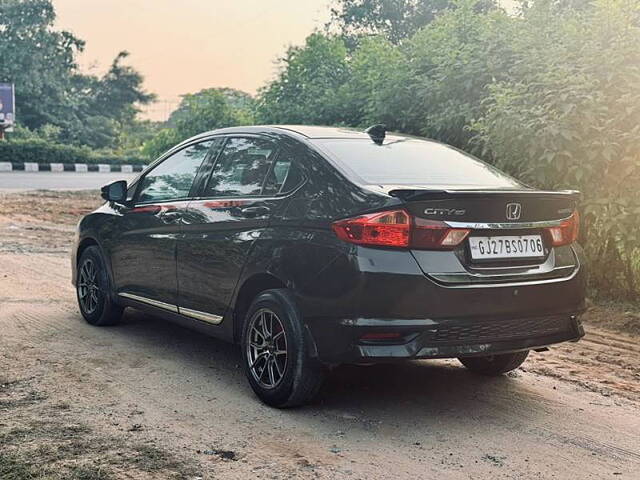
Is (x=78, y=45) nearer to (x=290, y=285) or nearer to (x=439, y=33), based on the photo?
(x=439, y=33)

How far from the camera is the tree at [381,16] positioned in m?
39.1

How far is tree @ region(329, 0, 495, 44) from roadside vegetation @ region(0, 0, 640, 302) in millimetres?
23212

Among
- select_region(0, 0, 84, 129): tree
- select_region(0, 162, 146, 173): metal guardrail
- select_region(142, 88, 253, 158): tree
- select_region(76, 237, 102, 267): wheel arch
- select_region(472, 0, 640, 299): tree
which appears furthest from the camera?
select_region(0, 0, 84, 129): tree

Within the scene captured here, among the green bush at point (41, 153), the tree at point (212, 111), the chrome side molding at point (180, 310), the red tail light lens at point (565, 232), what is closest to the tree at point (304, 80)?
the tree at point (212, 111)

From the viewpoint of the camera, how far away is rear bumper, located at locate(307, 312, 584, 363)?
4098 mm

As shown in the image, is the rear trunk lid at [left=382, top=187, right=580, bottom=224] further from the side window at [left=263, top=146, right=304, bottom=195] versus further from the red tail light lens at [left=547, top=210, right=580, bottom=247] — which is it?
the side window at [left=263, top=146, right=304, bottom=195]

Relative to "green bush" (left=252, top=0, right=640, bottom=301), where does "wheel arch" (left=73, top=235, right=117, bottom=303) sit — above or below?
below

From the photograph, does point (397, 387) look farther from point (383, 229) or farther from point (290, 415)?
point (383, 229)

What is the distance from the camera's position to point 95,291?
665cm

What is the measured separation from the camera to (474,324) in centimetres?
422

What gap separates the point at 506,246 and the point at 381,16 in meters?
37.0

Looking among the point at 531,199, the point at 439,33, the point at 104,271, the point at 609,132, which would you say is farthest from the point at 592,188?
the point at 439,33

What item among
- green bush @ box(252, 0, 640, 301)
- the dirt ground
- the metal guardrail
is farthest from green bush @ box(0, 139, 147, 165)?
the dirt ground

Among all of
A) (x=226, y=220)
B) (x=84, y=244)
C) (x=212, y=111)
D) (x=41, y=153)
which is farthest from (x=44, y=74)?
(x=226, y=220)
